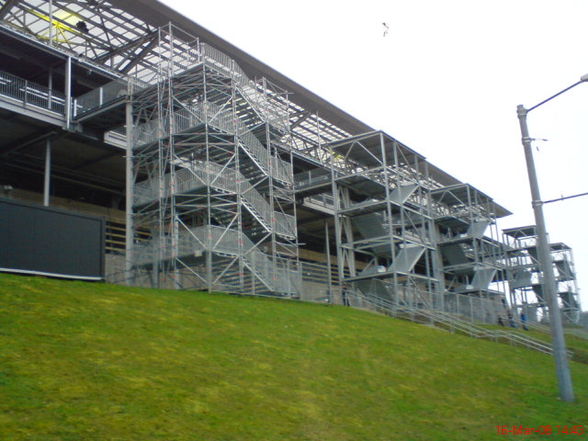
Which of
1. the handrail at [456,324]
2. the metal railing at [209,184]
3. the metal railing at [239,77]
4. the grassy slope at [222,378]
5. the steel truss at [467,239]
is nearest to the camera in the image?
the grassy slope at [222,378]

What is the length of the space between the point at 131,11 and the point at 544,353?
26.1 m

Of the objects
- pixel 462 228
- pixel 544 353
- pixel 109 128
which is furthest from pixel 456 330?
pixel 462 228

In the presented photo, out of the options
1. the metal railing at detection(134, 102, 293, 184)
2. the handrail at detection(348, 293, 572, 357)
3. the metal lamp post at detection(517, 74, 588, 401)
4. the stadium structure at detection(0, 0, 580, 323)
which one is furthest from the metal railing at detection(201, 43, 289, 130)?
the metal lamp post at detection(517, 74, 588, 401)

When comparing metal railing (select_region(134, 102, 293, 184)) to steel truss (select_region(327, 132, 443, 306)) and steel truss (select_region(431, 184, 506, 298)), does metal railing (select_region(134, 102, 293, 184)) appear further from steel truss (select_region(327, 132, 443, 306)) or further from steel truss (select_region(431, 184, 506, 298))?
steel truss (select_region(431, 184, 506, 298))

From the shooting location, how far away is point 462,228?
57406 millimetres

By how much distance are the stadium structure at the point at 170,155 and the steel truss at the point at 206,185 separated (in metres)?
0.09

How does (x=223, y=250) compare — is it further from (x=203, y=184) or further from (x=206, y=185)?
(x=203, y=184)

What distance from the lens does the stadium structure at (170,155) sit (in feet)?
98.6

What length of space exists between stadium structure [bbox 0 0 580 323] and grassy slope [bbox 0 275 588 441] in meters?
9.18

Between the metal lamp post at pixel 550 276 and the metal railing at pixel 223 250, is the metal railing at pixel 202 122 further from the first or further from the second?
the metal lamp post at pixel 550 276

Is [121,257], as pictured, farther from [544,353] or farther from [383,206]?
[544,353]

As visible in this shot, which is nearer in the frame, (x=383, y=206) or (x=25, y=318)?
(x=25, y=318)

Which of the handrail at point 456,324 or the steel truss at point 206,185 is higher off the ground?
the steel truss at point 206,185

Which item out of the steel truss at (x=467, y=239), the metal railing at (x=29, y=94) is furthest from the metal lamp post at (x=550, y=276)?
the steel truss at (x=467, y=239)
